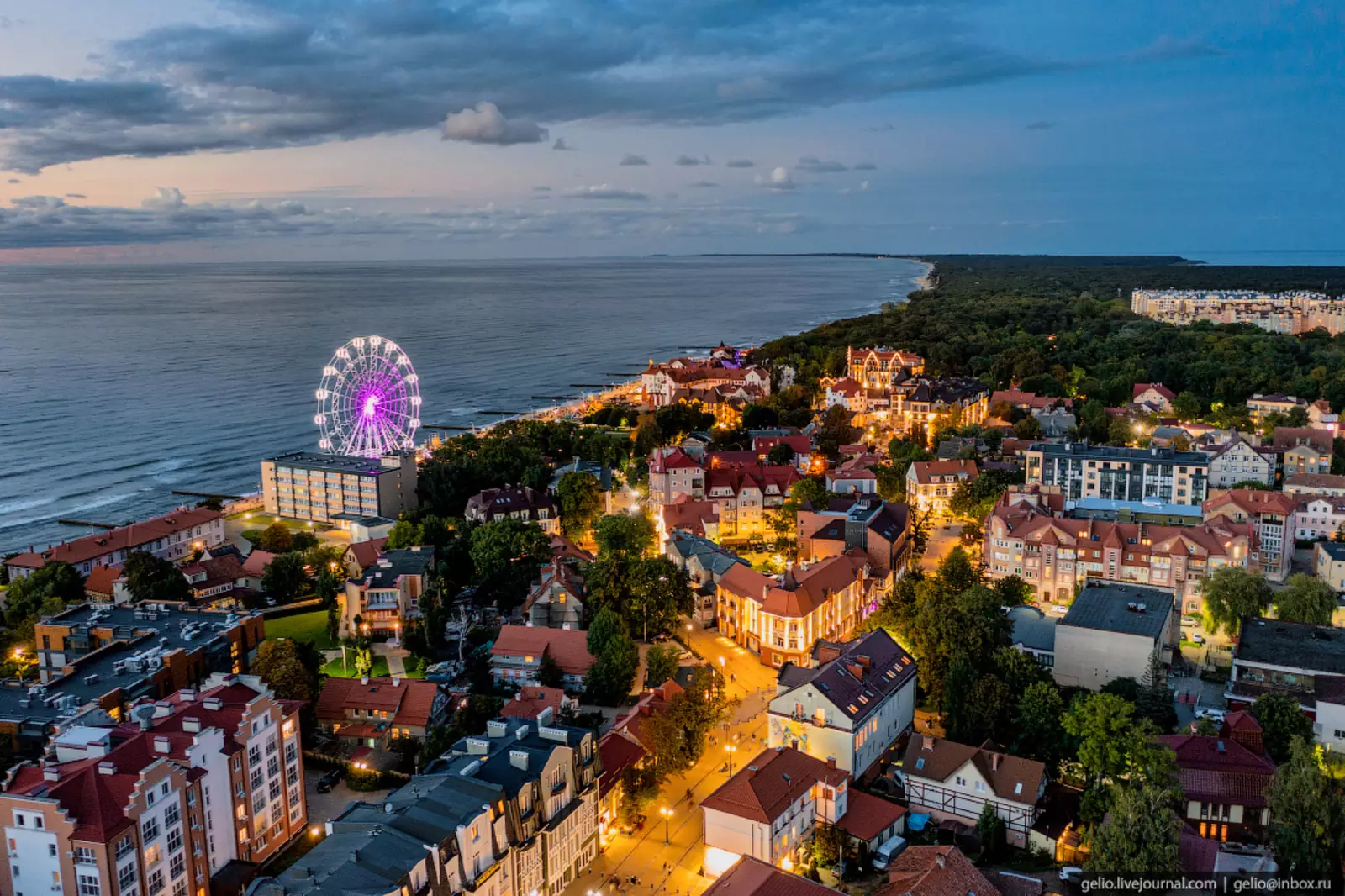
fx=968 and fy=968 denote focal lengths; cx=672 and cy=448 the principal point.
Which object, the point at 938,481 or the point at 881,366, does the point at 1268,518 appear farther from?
the point at 881,366

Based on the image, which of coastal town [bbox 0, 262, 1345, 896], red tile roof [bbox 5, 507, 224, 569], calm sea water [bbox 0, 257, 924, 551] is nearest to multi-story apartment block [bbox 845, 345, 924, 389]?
coastal town [bbox 0, 262, 1345, 896]

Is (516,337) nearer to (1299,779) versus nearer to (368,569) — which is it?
(368,569)

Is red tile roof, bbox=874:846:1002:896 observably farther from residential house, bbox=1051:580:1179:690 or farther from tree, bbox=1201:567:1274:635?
tree, bbox=1201:567:1274:635

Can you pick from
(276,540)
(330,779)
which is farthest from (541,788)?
(276,540)

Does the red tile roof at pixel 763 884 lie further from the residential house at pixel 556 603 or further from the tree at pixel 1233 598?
the tree at pixel 1233 598

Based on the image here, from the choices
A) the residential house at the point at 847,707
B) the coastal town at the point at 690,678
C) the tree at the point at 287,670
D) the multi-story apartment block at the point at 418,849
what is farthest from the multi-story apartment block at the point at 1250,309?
the multi-story apartment block at the point at 418,849

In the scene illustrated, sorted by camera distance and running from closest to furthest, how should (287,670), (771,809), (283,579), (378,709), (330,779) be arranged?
(771,809) < (330,779) < (287,670) < (378,709) < (283,579)

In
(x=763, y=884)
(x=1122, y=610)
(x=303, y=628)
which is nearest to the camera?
(x=763, y=884)
